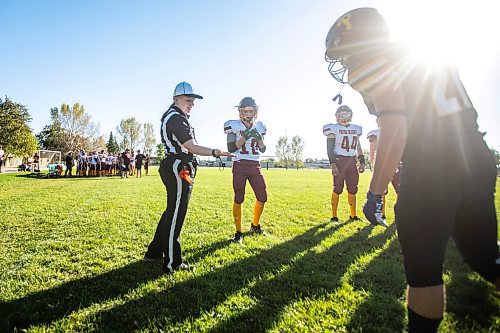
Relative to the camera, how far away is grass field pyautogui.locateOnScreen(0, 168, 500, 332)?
8.54ft

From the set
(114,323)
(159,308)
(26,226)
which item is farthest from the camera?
(26,226)

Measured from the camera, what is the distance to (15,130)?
45.5 meters

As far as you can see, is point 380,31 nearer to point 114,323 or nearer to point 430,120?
point 430,120

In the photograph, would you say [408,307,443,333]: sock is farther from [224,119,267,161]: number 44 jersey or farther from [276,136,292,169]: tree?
[276,136,292,169]: tree

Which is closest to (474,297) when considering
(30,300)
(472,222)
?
(472,222)

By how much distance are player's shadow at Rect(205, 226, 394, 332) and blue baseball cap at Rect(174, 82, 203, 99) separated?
2665 mm

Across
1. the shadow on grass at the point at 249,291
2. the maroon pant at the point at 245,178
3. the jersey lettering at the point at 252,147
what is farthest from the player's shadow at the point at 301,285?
the jersey lettering at the point at 252,147

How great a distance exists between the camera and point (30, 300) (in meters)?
3.05

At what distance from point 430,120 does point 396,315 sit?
Result: 1.92 meters

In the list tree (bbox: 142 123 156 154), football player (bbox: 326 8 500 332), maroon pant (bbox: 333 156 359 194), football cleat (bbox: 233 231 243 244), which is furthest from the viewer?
tree (bbox: 142 123 156 154)

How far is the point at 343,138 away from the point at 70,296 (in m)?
6.11

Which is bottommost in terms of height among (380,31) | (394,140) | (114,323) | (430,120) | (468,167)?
(114,323)

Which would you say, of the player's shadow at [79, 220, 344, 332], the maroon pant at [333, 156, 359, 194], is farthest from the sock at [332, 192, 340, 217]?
the player's shadow at [79, 220, 344, 332]

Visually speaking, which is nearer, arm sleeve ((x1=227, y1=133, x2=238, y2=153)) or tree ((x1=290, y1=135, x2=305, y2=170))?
arm sleeve ((x1=227, y1=133, x2=238, y2=153))
